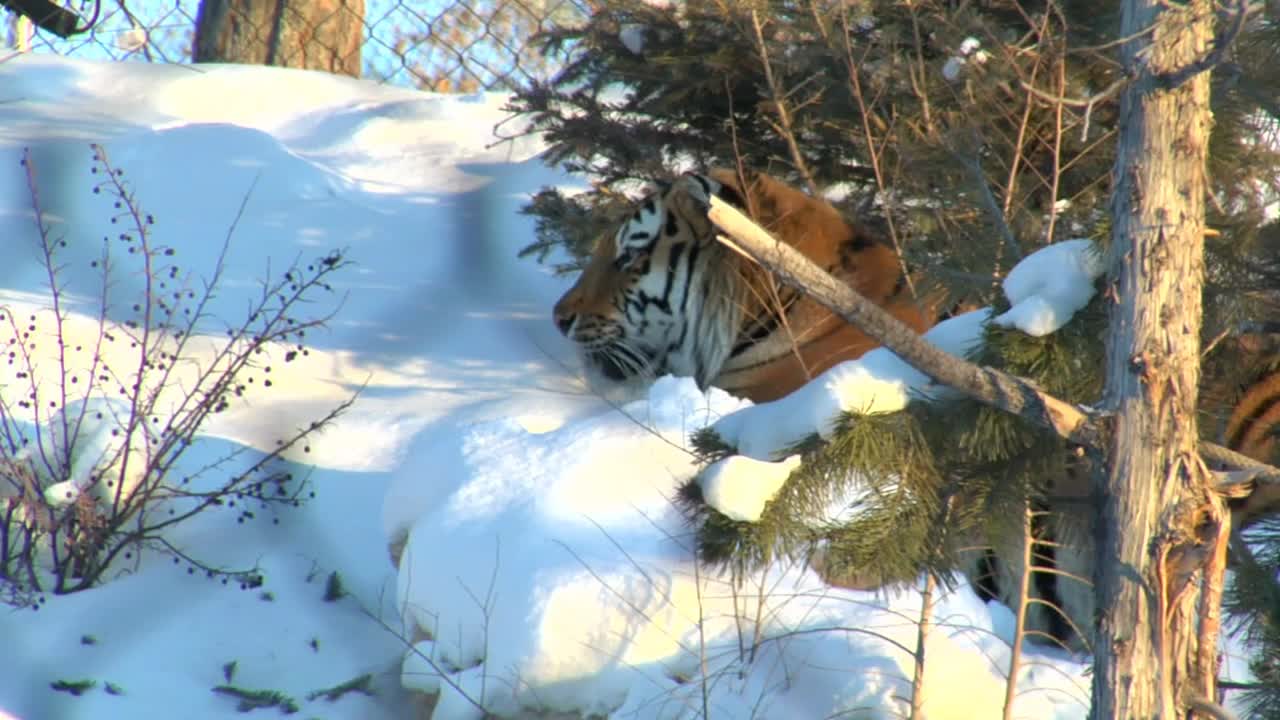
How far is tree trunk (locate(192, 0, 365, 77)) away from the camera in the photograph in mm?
5941

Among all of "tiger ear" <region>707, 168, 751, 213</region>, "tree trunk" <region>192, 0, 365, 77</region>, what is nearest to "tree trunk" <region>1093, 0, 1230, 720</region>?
"tiger ear" <region>707, 168, 751, 213</region>

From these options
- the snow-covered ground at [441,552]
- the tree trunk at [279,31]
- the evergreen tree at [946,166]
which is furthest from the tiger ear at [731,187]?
the tree trunk at [279,31]

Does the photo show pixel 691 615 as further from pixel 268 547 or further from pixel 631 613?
pixel 268 547

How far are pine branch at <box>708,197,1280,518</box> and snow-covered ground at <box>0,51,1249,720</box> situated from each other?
2.26 feet

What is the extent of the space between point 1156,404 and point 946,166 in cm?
133

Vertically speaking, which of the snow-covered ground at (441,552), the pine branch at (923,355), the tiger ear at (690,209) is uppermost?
the tiger ear at (690,209)

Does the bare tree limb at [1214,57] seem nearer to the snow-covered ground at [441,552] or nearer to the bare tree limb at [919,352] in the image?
the bare tree limb at [919,352]

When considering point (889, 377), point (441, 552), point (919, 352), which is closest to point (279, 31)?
point (441, 552)

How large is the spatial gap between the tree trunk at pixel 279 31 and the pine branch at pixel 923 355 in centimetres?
484

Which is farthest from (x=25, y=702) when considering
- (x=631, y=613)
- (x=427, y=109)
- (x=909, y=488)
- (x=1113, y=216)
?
(x=427, y=109)

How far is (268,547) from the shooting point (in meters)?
3.23

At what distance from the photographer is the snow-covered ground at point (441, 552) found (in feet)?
8.18

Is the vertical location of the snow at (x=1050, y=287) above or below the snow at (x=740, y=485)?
above

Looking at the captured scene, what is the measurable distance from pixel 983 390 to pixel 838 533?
1.02 feet
